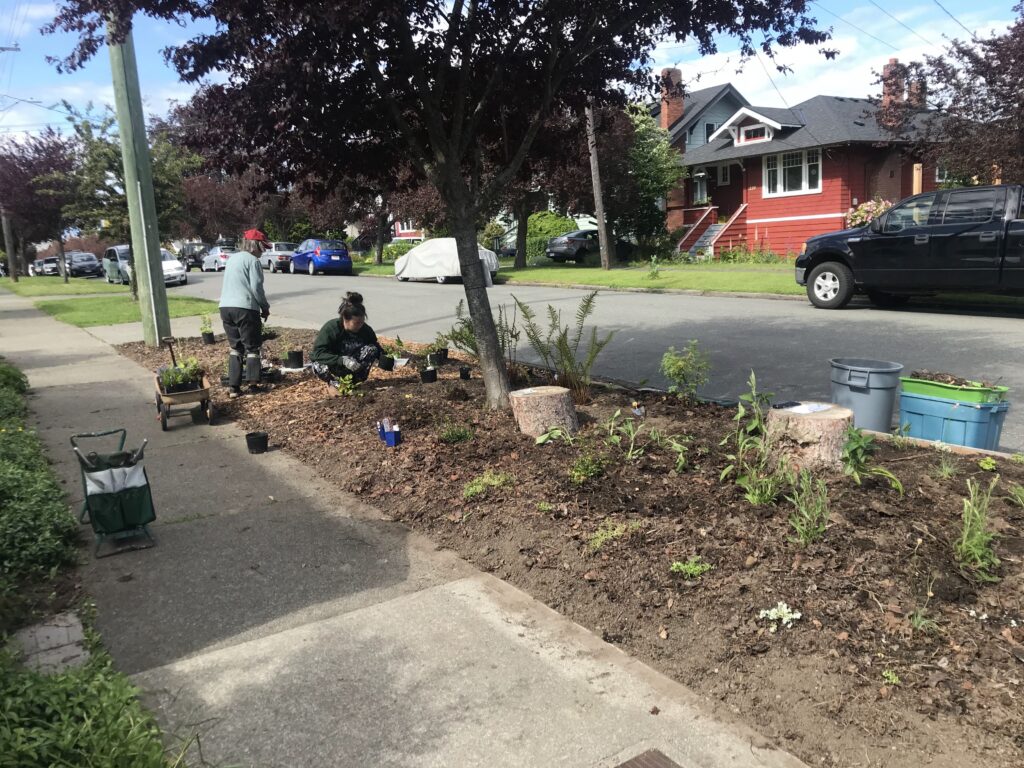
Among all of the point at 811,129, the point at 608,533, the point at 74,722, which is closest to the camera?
the point at 74,722

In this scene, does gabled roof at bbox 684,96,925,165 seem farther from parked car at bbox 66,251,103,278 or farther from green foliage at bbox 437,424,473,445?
parked car at bbox 66,251,103,278

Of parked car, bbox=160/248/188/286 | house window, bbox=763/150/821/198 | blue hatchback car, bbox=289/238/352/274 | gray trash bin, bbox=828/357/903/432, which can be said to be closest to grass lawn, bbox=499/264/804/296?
Answer: house window, bbox=763/150/821/198

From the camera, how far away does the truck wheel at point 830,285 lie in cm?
1346

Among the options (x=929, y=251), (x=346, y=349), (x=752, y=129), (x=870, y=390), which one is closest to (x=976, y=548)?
(x=870, y=390)

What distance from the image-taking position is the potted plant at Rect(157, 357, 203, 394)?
724 cm

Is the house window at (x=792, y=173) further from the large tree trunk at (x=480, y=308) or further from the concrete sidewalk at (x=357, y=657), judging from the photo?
the concrete sidewalk at (x=357, y=657)

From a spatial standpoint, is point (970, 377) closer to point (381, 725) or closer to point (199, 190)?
point (381, 725)

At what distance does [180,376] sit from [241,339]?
1180 millimetres

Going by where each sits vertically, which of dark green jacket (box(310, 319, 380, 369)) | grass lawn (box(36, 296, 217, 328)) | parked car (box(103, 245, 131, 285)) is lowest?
dark green jacket (box(310, 319, 380, 369))

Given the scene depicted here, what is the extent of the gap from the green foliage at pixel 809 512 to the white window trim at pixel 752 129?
97.0 ft

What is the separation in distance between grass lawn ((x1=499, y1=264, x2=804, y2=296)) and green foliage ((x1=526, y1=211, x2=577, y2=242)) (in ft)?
40.7

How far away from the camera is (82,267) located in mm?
47875

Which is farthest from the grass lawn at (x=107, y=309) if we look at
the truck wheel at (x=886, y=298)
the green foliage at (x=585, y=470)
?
the truck wheel at (x=886, y=298)

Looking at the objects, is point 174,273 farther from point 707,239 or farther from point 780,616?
point 780,616
